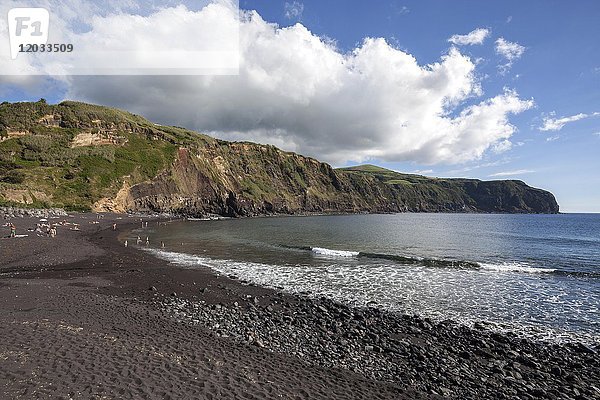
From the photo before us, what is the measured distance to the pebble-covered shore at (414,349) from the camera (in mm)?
10445

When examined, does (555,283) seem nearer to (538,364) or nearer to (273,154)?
(538,364)

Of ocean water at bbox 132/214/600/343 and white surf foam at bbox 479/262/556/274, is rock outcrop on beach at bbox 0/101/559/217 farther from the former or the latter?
white surf foam at bbox 479/262/556/274

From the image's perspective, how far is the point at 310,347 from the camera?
41.4 feet

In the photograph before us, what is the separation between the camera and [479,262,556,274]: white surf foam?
31.4 m

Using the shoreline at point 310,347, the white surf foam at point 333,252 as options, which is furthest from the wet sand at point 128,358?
the white surf foam at point 333,252

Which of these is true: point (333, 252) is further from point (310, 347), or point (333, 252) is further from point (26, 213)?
point (26, 213)

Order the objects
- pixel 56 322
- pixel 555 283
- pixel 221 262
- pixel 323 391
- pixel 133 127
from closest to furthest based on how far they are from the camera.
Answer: pixel 323 391 → pixel 56 322 → pixel 555 283 → pixel 221 262 → pixel 133 127

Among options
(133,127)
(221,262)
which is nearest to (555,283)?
(221,262)

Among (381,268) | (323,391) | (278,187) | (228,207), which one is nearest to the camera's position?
(323,391)

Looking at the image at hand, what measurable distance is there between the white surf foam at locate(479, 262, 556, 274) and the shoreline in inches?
793

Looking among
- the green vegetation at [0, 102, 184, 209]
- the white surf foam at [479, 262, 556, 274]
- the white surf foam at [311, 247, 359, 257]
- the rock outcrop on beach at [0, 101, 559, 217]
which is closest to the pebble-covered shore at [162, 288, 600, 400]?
the white surf foam at [479, 262, 556, 274]

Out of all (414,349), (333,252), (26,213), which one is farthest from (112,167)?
(414,349)

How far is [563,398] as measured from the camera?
978 cm

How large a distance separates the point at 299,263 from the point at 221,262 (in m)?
8.27
